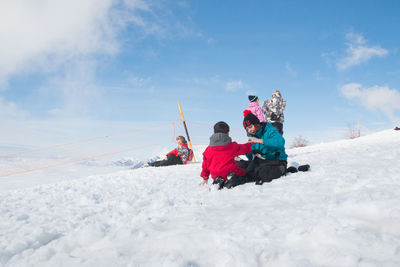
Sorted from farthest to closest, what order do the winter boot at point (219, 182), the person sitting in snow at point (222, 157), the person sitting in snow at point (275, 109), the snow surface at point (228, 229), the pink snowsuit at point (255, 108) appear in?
the person sitting in snow at point (275, 109) → the pink snowsuit at point (255, 108) → the person sitting in snow at point (222, 157) → the winter boot at point (219, 182) → the snow surface at point (228, 229)

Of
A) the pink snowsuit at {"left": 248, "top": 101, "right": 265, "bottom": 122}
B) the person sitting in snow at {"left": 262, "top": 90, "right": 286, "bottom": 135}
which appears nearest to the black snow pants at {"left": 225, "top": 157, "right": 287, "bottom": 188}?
the pink snowsuit at {"left": 248, "top": 101, "right": 265, "bottom": 122}

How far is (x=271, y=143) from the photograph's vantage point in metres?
4.14

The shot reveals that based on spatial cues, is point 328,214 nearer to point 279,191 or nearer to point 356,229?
point 356,229

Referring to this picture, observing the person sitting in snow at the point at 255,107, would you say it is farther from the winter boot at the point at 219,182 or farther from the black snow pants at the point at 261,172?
the winter boot at the point at 219,182

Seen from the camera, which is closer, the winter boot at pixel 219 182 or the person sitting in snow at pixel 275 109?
the winter boot at pixel 219 182

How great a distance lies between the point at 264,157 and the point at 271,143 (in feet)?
1.15

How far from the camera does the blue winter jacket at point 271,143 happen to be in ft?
13.6

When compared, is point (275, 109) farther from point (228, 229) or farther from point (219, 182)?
point (228, 229)

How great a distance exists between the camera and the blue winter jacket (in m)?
4.15

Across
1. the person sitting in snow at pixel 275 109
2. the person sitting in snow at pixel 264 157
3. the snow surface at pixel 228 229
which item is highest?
the person sitting in snow at pixel 275 109

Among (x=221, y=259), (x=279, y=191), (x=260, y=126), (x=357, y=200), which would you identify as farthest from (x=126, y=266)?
(x=260, y=126)

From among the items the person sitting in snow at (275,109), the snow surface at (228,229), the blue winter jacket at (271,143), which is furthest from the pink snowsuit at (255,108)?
the snow surface at (228,229)

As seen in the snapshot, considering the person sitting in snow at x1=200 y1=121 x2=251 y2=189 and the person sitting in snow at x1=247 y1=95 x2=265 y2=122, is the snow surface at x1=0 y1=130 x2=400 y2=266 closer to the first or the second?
the person sitting in snow at x1=200 y1=121 x2=251 y2=189

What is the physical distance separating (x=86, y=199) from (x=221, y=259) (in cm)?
292
